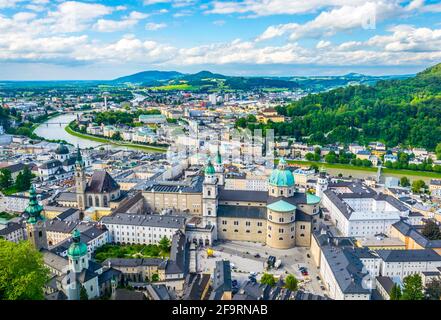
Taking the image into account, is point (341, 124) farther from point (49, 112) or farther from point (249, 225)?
point (49, 112)

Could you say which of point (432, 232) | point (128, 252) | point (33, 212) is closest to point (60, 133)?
point (128, 252)

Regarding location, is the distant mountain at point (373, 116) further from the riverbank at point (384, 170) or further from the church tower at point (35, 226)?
the church tower at point (35, 226)

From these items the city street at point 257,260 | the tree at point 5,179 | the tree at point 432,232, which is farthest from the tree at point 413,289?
the tree at point 5,179

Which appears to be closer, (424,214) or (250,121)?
(424,214)

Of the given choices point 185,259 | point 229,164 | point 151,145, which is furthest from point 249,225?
point 151,145


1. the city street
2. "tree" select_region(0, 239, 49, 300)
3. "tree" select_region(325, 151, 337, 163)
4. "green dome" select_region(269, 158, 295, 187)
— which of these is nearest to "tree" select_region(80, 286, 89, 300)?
"tree" select_region(0, 239, 49, 300)

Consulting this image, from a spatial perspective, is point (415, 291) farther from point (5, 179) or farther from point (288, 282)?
point (5, 179)
